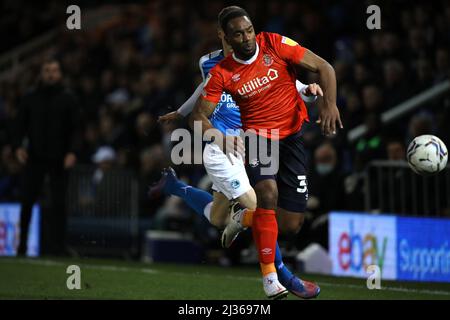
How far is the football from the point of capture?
9680mm

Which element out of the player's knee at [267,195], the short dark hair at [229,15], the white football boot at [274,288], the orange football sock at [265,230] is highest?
the short dark hair at [229,15]

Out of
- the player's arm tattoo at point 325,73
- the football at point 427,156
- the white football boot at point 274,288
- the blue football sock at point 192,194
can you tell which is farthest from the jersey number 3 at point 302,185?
the blue football sock at point 192,194

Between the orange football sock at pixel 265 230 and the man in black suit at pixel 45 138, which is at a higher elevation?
the man in black suit at pixel 45 138

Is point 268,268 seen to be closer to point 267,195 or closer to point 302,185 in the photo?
point 267,195

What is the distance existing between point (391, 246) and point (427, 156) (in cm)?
224

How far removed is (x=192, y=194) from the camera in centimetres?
1094

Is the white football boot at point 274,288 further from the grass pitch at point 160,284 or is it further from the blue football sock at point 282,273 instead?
the grass pitch at point 160,284

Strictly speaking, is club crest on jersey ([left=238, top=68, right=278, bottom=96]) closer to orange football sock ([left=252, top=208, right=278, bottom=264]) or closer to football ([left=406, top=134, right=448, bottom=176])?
orange football sock ([left=252, top=208, right=278, bottom=264])

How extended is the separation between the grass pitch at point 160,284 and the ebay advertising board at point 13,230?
1999 mm

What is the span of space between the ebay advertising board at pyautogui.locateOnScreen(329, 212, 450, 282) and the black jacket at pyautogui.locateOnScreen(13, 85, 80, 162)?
3.68m

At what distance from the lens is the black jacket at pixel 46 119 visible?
13859 mm

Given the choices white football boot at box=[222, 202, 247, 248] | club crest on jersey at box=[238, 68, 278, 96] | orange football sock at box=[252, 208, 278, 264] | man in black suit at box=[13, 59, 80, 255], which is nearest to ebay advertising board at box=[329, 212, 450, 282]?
white football boot at box=[222, 202, 247, 248]

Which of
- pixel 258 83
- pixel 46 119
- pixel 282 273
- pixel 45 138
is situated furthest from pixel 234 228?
pixel 46 119

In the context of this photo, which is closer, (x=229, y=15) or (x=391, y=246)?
(x=229, y=15)
